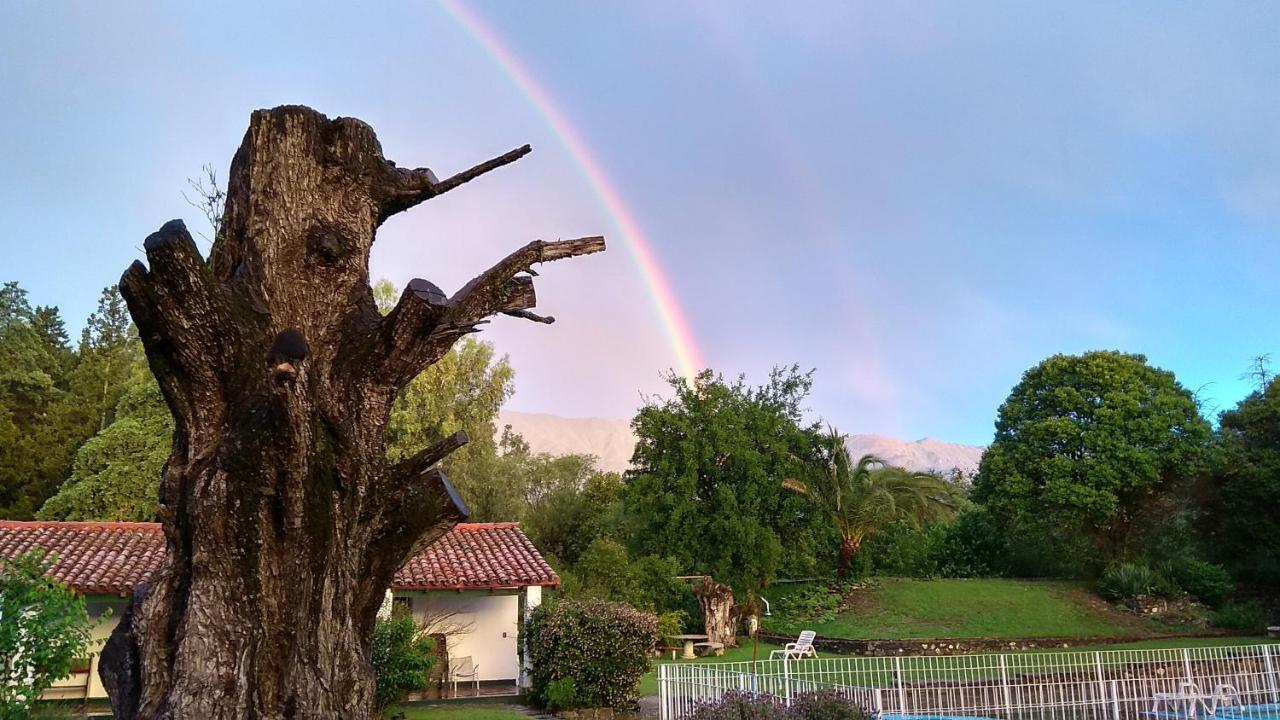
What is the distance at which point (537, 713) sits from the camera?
16000mm

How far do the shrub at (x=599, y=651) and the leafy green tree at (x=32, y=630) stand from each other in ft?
30.4

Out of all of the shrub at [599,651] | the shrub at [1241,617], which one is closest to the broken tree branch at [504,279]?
the shrub at [599,651]

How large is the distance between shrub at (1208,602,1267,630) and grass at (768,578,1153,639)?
75.5 inches

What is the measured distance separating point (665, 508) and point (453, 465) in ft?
31.8

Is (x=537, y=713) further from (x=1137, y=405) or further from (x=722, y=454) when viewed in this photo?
(x=1137, y=405)

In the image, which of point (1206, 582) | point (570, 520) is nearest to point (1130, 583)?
point (1206, 582)

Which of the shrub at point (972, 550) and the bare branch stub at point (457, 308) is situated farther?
the shrub at point (972, 550)

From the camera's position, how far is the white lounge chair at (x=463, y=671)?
755 inches

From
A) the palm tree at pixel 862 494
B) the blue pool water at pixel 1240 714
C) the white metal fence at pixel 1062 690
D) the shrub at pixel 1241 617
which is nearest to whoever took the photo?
the white metal fence at pixel 1062 690

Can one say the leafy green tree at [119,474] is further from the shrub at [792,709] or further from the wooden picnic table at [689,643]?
the shrub at [792,709]

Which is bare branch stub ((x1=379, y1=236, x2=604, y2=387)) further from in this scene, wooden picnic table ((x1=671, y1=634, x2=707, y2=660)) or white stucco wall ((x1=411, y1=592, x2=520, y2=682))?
wooden picnic table ((x1=671, y1=634, x2=707, y2=660))

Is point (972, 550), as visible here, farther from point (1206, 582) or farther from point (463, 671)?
point (463, 671)

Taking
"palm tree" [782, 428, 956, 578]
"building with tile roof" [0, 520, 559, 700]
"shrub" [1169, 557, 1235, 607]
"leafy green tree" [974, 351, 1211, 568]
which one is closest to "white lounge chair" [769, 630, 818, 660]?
"building with tile roof" [0, 520, 559, 700]

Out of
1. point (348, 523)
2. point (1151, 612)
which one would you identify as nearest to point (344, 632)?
point (348, 523)
